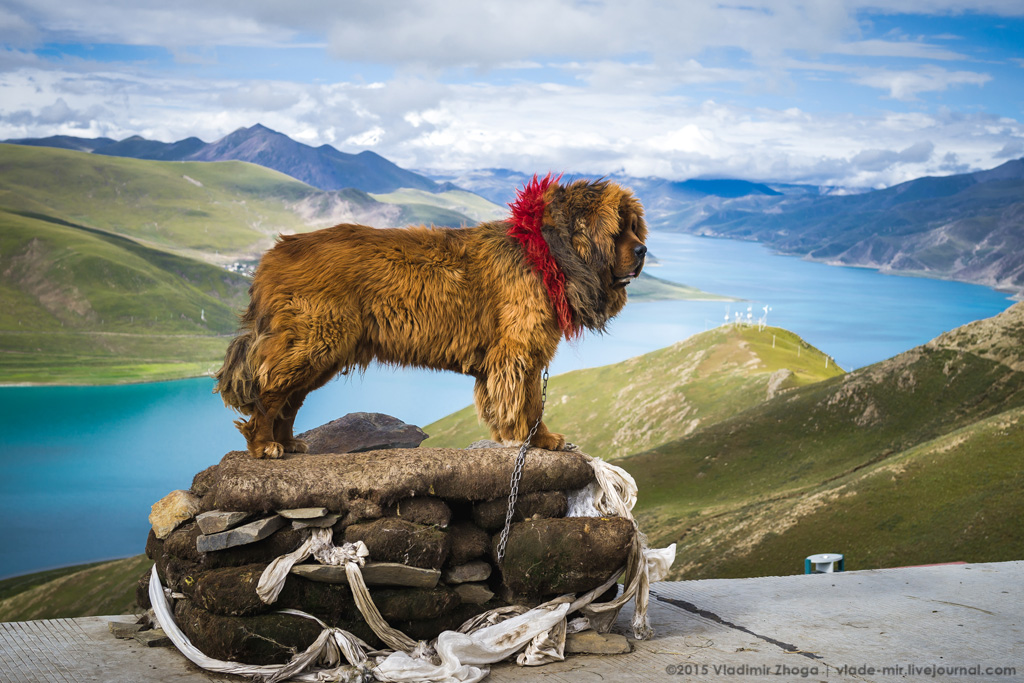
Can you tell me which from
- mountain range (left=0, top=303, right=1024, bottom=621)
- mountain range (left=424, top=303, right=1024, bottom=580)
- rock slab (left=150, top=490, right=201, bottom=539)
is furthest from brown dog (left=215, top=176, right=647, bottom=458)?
mountain range (left=424, top=303, right=1024, bottom=580)

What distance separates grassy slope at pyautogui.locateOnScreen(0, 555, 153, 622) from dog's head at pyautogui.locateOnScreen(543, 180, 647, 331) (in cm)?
4611

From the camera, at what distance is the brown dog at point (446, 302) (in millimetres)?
6945

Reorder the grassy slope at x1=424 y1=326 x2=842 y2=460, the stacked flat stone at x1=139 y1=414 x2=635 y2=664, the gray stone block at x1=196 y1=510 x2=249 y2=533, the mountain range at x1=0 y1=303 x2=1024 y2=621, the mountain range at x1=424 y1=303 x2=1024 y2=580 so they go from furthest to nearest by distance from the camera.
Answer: the grassy slope at x1=424 y1=326 x2=842 y2=460 < the mountain range at x1=0 y1=303 x2=1024 y2=621 < the mountain range at x1=424 y1=303 x2=1024 y2=580 < the gray stone block at x1=196 y1=510 x2=249 y2=533 < the stacked flat stone at x1=139 y1=414 x2=635 y2=664

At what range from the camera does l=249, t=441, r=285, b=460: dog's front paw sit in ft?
23.6

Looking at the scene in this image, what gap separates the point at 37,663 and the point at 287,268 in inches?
153

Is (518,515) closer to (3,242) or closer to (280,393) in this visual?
(280,393)

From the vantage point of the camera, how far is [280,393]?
7.00 m

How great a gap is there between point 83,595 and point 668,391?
2673 inches

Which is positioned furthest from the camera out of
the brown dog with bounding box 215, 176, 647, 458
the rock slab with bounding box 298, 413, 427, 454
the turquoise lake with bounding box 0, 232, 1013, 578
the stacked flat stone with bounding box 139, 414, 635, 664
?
the turquoise lake with bounding box 0, 232, 1013, 578

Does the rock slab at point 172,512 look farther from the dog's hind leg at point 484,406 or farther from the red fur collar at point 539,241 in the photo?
the red fur collar at point 539,241

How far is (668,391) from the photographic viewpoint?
97.2m

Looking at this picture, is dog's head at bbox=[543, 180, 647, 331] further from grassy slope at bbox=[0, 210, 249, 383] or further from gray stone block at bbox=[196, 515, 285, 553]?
grassy slope at bbox=[0, 210, 249, 383]

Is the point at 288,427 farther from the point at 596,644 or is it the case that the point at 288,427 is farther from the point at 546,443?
the point at 596,644

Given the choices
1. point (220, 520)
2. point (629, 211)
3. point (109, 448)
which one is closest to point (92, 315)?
point (109, 448)
